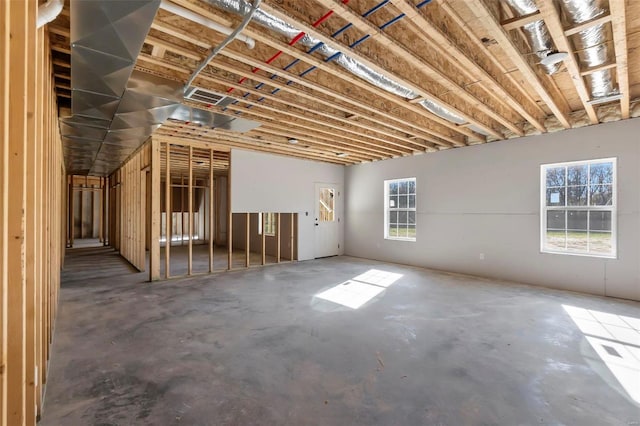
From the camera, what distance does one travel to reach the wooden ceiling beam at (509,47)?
2.12 metres

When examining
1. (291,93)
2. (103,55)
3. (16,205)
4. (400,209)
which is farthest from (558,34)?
(400,209)

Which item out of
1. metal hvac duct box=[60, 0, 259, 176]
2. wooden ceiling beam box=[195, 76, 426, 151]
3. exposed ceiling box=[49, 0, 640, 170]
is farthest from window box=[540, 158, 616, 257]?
metal hvac duct box=[60, 0, 259, 176]

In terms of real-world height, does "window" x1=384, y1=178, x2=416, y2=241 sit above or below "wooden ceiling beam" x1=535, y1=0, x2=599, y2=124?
below

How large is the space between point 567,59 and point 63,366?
509 centimetres

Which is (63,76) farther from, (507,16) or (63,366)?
(507,16)

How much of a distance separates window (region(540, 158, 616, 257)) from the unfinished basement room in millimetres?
30

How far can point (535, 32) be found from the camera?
101 inches

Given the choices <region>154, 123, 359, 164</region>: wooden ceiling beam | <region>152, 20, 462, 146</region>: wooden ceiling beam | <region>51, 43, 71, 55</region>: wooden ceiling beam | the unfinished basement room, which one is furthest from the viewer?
<region>154, 123, 359, 164</region>: wooden ceiling beam

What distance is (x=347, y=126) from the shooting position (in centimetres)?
495

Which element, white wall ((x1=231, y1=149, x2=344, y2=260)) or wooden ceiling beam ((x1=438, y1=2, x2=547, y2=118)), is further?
white wall ((x1=231, y1=149, x2=344, y2=260))

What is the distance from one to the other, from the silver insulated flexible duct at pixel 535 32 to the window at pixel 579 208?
293 centimetres

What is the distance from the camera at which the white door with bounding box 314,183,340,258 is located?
812 cm

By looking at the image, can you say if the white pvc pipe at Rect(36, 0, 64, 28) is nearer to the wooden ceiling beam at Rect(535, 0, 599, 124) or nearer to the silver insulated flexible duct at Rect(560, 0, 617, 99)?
the wooden ceiling beam at Rect(535, 0, 599, 124)

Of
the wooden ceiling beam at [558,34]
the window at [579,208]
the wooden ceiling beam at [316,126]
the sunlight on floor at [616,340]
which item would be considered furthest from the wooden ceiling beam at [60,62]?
the window at [579,208]
